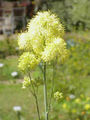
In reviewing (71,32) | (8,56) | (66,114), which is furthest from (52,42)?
(71,32)

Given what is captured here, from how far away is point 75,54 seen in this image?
576cm

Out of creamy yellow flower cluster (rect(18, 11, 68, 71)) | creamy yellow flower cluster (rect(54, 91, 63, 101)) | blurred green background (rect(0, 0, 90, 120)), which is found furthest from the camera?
blurred green background (rect(0, 0, 90, 120))

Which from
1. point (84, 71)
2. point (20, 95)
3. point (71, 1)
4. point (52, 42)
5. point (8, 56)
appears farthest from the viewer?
point (71, 1)

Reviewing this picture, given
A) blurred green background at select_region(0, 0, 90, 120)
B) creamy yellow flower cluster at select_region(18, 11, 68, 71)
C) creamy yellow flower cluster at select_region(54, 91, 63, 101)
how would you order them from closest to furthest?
1. creamy yellow flower cluster at select_region(18, 11, 68, 71)
2. creamy yellow flower cluster at select_region(54, 91, 63, 101)
3. blurred green background at select_region(0, 0, 90, 120)

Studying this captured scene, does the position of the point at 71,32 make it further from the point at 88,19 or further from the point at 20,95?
the point at 20,95

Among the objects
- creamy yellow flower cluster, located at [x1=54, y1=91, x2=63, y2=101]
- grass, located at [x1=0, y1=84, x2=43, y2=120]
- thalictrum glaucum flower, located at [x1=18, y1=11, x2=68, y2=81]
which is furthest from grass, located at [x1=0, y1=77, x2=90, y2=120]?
thalictrum glaucum flower, located at [x1=18, y1=11, x2=68, y2=81]

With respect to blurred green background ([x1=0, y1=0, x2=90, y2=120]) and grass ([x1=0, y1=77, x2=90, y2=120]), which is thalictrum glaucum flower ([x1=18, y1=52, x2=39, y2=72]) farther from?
grass ([x1=0, y1=77, x2=90, y2=120])

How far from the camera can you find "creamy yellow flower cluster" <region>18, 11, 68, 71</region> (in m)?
1.18

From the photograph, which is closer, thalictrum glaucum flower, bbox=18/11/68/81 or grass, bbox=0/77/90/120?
thalictrum glaucum flower, bbox=18/11/68/81

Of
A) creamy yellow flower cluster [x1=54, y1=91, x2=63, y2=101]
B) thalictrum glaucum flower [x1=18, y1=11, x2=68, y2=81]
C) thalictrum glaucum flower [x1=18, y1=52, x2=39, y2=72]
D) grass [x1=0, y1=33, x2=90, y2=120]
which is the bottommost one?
grass [x1=0, y1=33, x2=90, y2=120]

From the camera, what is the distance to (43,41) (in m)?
1.22

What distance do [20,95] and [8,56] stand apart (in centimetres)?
279

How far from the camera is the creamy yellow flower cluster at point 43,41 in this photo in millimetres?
1183

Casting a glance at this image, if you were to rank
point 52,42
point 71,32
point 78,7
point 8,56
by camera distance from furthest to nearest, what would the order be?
point 78,7, point 71,32, point 8,56, point 52,42
